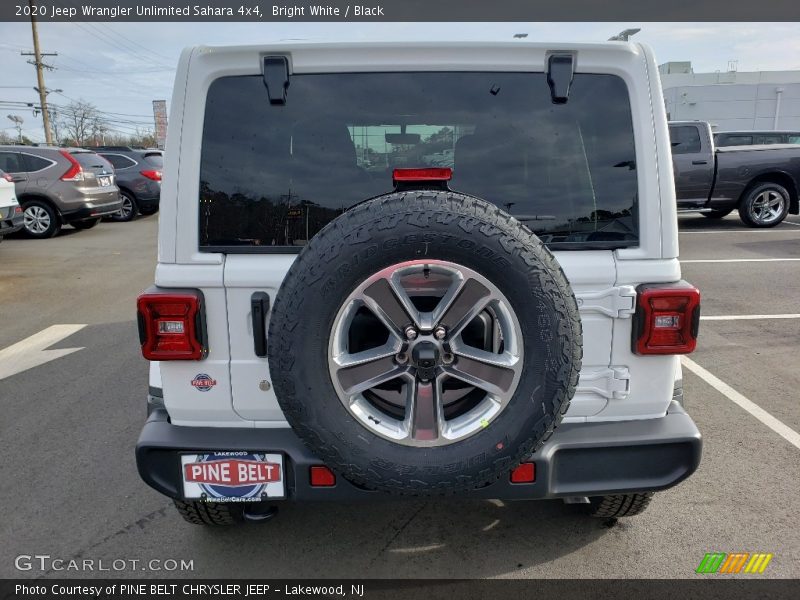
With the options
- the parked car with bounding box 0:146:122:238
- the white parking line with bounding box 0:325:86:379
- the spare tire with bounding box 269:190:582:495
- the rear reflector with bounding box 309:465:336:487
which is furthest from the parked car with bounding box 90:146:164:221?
the spare tire with bounding box 269:190:582:495

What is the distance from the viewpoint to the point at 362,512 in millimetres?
2939

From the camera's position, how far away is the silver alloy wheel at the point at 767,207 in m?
12.3

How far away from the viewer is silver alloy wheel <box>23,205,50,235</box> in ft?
39.9

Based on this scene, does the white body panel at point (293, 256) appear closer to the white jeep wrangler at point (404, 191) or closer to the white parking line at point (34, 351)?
the white jeep wrangler at point (404, 191)

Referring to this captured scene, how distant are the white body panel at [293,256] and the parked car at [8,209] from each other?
872 cm

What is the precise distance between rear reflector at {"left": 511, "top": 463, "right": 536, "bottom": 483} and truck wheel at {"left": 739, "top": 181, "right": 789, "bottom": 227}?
40.6 ft

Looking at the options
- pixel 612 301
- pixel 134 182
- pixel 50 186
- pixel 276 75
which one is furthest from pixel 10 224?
pixel 612 301

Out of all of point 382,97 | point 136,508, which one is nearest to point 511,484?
point 382,97

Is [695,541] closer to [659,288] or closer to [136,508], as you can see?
[659,288]

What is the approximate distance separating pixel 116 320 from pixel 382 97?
5256mm

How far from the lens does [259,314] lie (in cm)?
211

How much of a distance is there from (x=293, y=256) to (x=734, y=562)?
2244 mm

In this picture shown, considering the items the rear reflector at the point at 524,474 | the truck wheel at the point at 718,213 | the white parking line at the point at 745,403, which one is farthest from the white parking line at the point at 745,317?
the truck wheel at the point at 718,213

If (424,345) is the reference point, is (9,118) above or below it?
above
